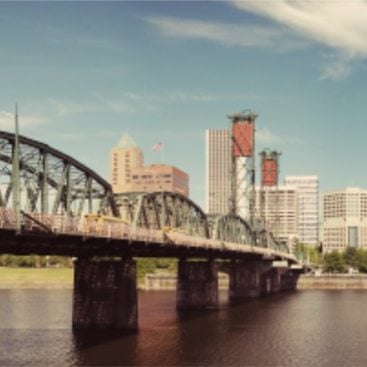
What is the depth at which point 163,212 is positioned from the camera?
380 feet

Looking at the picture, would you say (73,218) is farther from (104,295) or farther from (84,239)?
(104,295)

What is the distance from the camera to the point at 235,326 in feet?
351

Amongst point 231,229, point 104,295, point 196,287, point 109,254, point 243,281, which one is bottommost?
point 243,281

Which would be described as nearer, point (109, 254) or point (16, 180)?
point (16, 180)

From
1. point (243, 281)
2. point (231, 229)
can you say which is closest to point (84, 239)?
point (231, 229)

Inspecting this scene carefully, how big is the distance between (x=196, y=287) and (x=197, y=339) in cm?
Answer: 4694

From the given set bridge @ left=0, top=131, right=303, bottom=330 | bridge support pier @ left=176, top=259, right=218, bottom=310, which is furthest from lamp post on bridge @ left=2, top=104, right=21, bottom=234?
bridge support pier @ left=176, top=259, right=218, bottom=310

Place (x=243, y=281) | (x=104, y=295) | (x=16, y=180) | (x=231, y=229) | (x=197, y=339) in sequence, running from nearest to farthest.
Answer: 1. (x=16, y=180)
2. (x=197, y=339)
3. (x=104, y=295)
4. (x=231, y=229)
5. (x=243, y=281)

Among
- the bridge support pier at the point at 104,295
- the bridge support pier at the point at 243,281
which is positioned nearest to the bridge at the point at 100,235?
the bridge support pier at the point at 104,295

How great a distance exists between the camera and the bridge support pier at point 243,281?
170 meters

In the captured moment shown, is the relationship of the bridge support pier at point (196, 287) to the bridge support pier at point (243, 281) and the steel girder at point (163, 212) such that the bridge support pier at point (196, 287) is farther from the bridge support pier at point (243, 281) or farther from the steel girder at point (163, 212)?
the bridge support pier at point (243, 281)

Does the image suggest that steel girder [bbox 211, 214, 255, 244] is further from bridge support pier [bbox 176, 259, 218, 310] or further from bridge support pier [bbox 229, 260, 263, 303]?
bridge support pier [bbox 176, 259, 218, 310]

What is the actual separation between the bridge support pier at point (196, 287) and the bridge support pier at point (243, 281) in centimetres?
2825

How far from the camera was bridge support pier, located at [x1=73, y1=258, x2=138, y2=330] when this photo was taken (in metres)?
94.2
